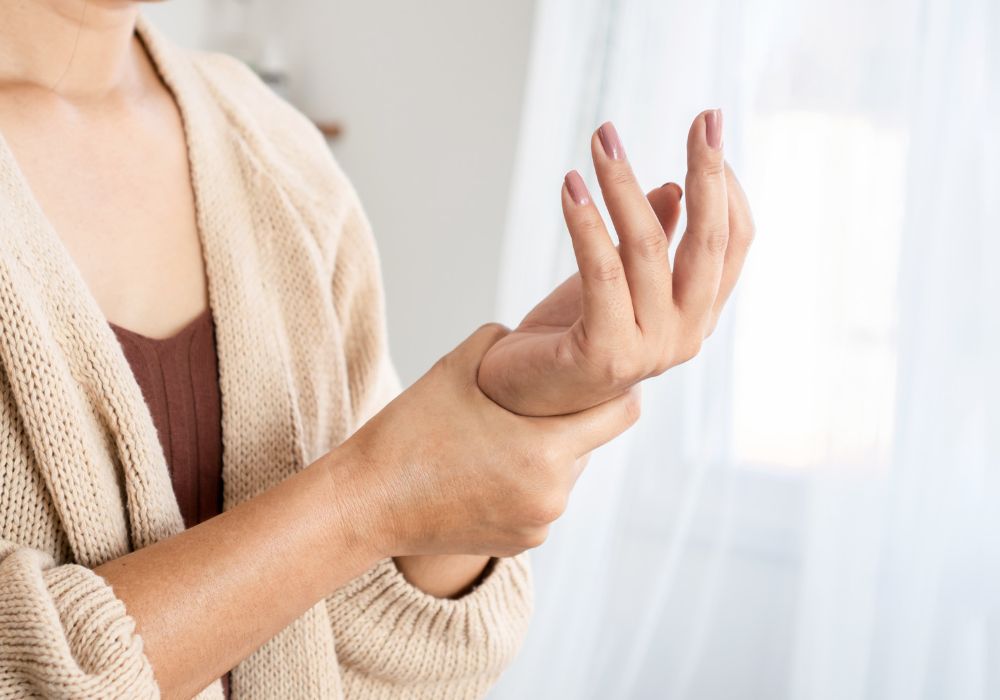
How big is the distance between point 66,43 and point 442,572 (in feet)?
1.48

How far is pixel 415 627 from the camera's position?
1.99 ft

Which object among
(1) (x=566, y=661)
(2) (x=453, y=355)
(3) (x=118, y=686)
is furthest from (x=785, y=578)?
(3) (x=118, y=686)

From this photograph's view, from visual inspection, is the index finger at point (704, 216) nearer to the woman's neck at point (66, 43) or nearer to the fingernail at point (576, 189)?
the fingernail at point (576, 189)

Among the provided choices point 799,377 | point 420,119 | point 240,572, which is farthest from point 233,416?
point 420,119

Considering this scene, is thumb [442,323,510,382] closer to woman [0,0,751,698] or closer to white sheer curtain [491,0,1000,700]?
woman [0,0,751,698]

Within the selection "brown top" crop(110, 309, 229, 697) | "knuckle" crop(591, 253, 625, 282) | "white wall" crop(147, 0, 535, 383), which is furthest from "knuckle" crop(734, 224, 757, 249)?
"white wall" crop(147, 0, 535, 383)

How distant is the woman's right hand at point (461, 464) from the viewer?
0.47m

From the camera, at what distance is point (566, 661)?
1613 millimetres

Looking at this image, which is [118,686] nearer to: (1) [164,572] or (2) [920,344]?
(1) [164,572]

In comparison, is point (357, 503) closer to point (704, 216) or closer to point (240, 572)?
point (240, 572)

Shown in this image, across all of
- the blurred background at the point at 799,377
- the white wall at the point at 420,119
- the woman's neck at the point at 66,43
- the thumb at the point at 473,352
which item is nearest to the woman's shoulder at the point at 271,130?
the woman's neck at the point at 66,43

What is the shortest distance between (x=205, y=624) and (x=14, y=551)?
0.37 ft

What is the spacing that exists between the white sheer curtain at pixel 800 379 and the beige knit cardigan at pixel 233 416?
0.92 meters

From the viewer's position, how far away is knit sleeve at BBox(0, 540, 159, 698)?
41 cm
